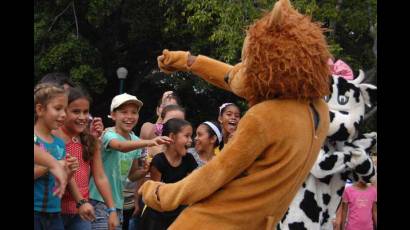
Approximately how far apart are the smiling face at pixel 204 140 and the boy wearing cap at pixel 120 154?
2.61 ft

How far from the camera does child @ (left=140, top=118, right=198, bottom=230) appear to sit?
6418 millimetres

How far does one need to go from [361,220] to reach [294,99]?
197 inches

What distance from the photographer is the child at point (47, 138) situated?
5312 millimetres

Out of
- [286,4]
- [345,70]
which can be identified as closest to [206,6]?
[345,70]

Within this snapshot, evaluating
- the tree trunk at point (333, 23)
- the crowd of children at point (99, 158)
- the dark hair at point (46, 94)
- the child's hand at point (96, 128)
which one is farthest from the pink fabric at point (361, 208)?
the tree trunk at point (333, 23)

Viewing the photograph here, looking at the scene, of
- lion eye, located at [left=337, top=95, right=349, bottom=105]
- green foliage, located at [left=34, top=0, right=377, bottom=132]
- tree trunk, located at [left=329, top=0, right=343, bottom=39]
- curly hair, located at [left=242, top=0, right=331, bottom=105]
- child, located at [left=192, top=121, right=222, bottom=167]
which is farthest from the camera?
green foliage, located at [left=34, top=0, right=377, bottom=132]

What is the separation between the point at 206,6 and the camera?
1551 cm

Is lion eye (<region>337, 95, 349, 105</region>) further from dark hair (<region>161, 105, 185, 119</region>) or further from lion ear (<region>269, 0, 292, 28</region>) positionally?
dark hair (<region>161, 105, 185, 119</region>)

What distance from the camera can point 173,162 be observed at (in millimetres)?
6699

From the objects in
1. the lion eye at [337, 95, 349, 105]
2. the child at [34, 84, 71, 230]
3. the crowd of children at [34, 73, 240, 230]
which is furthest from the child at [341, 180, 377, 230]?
the child at [34, 84, 71, 230]

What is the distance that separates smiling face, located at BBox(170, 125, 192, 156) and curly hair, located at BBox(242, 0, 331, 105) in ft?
7.16

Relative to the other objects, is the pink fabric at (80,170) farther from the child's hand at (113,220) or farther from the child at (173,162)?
the child at (173,162)

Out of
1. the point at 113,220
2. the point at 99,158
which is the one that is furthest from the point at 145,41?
the point at 113,220
